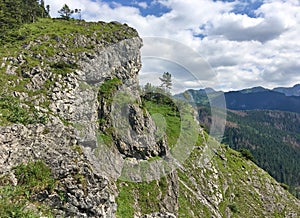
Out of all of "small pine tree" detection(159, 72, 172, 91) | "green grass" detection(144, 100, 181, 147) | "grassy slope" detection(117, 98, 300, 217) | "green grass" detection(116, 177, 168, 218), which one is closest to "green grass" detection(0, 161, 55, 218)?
"green grass" detection(116, 177, 168, 218)

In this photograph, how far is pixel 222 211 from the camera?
64.8 m

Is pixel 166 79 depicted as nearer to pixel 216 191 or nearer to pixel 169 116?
pixel 169 116

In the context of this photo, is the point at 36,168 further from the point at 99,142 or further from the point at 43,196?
the point at 99,142

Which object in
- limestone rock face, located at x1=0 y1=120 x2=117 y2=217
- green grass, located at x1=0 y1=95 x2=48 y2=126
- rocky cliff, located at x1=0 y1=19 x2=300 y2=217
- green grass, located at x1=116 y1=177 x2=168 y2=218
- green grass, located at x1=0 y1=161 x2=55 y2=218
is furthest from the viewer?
green grass, located at x1=116 y1=177 x2=168 y2=218

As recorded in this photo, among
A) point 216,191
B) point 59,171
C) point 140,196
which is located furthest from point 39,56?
point 216,191

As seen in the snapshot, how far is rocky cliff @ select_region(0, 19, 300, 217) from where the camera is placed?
20.8 metres

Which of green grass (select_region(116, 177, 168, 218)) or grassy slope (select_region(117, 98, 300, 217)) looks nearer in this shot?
green grass (select_region(116, 177, 168, 218))

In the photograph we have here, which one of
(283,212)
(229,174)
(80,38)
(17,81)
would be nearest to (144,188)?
(17,81)

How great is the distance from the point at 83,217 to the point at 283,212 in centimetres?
8783

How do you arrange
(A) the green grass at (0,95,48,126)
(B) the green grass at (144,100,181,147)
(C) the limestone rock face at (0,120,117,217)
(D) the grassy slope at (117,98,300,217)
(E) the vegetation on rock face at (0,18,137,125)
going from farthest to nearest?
(B) the green grass at (144,100,181,147) → (D) the grassy slope at (117,98,300,217) → (E) the vegetation on rock face at (0,18,137,125) → (A) the green grass at (0,95,48,126) → (C) the limestone rock face at (0,120,117,217)

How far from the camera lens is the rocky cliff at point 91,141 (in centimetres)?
2077

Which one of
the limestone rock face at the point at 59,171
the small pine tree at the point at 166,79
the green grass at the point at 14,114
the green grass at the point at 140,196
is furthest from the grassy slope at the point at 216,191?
the small pine tree at the point at 166,79

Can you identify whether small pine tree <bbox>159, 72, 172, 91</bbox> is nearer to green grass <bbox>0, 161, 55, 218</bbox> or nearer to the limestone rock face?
the limestone rock face

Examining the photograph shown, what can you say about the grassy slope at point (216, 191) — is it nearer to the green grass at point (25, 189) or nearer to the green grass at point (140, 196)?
the green grass at point (140, 196)
